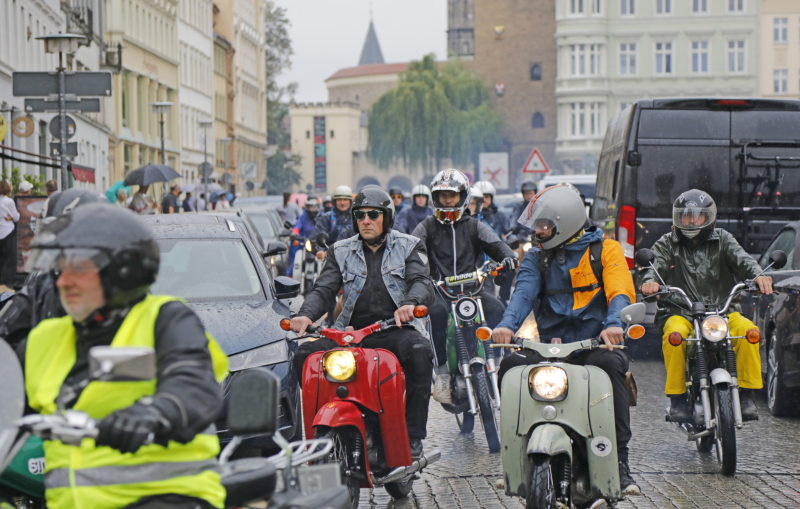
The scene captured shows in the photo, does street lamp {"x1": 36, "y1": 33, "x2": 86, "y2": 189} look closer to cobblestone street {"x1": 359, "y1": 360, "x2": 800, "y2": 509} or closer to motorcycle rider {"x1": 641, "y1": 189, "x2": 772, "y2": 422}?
cobblestone street {"x1": 359, "y1": 360, "x2": 800, "y2": 509}

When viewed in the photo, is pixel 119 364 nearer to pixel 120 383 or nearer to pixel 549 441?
pixel 120 383

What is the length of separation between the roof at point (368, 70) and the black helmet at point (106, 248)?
133 metres

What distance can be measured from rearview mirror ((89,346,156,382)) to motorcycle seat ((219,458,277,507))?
527 mm

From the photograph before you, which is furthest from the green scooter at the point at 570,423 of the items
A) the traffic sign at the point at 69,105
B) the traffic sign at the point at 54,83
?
the traffic sign at the point at 69,105

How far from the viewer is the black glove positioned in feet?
9.33

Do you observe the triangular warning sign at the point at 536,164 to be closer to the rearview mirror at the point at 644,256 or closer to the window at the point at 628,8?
the rearview mirror at the point at 644,256

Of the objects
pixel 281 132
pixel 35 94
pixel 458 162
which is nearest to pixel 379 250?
pixel 35 94

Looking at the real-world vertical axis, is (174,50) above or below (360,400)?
above

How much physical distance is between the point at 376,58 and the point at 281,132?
49.6 m

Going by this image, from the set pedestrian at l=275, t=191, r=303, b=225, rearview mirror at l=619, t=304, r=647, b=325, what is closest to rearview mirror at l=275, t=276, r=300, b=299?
rearview mirror at l=619, t=304, r=647, b=325

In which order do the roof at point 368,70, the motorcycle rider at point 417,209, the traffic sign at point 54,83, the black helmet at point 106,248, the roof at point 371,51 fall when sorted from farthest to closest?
1. the roof at point 371,51
2. the roof at point 368,70
3. the traffic sign at point 54,83
4. the motorcycle rider at point 417,209
5. the black helmet at point 106,248

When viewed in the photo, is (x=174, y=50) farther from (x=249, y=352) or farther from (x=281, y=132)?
(x=249, y=352)

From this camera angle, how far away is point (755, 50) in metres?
87.6

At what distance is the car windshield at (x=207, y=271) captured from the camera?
28.1ft
